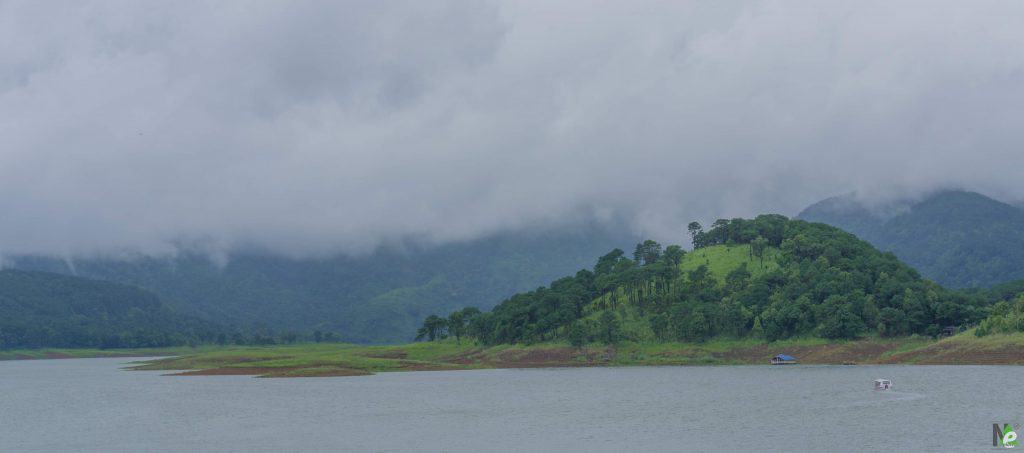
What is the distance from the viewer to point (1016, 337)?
189 metres

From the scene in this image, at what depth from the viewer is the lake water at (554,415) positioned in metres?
87.4

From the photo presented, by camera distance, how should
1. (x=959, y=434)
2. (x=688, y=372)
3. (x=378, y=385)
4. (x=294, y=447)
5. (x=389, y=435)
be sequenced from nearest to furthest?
1. (x=959, y=434)
2. (x=294, y=447)
3. (x=389, y=435)
4. (x=378, y=385)
5. (x=688, y=372)

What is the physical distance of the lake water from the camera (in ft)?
287

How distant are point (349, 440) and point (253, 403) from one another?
5259cm

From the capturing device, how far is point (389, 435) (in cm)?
9706

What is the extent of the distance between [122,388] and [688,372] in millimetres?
121437

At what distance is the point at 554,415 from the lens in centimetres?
11212

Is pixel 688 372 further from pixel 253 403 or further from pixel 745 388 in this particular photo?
pixel 253 403

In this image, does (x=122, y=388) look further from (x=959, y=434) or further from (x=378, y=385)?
(x=959, y=434)

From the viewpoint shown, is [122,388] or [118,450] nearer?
[118,450]

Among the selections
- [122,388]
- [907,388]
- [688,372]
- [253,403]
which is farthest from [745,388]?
[122,388]

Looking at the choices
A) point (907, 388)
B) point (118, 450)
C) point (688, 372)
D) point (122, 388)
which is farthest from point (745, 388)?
point (122, 388)

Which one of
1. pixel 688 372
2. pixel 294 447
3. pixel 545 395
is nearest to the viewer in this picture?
pixel 294 447

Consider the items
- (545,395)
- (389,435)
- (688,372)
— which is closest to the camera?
(389,435)
